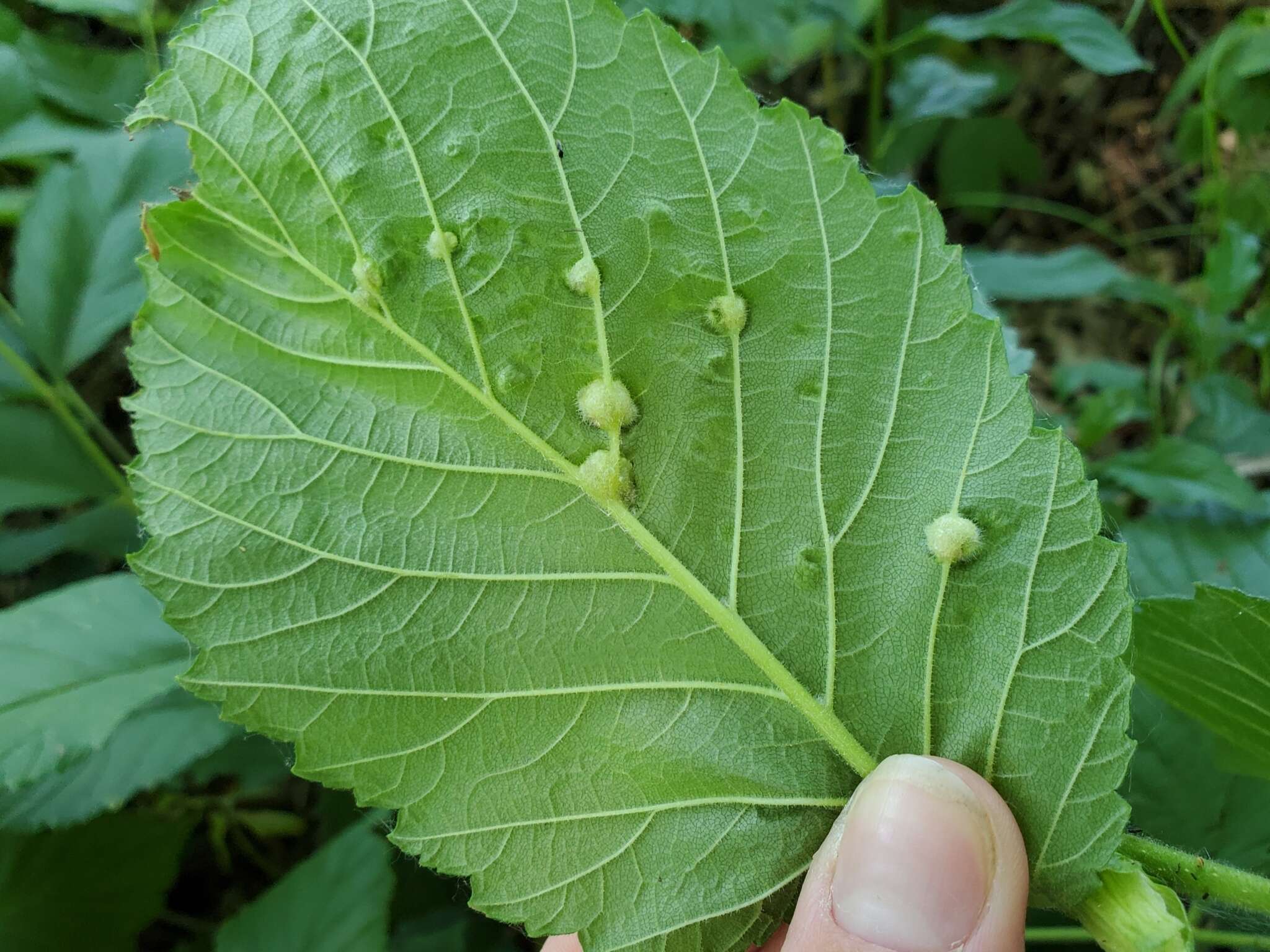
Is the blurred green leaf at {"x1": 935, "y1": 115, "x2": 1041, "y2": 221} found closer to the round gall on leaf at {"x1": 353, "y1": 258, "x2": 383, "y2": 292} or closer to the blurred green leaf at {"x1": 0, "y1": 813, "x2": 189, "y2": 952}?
the round gall on leaf at {"x1": 353, "y1": 258, "x2": 383, "y2": 292}

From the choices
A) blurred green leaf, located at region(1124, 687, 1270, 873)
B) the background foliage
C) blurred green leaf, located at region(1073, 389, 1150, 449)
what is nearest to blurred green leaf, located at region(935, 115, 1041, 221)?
the background foliage

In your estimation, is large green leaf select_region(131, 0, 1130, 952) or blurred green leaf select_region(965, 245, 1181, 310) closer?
large green leaf select_region(131, 0, 1130, 952)

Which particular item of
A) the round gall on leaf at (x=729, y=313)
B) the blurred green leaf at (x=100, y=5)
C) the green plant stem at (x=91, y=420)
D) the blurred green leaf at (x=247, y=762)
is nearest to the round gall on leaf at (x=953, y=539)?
the round gall on leaf at (x=729, y=313)

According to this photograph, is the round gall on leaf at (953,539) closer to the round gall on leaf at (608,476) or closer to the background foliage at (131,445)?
the background foliage at (131,445)

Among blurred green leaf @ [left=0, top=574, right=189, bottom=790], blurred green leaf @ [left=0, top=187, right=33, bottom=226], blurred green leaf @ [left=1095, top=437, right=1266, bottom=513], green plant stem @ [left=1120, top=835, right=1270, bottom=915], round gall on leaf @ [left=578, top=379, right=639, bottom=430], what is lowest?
blurred green leaf @ [left=1095, top=437, right=1266, bottom=513]

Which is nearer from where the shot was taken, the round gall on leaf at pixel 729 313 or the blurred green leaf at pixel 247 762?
the round gall on leaf at pixel 729 313
